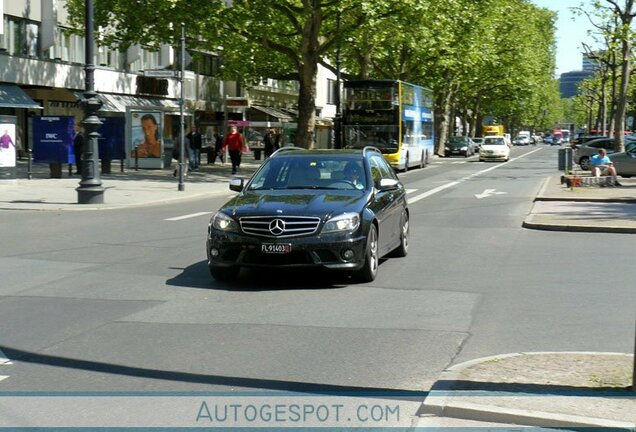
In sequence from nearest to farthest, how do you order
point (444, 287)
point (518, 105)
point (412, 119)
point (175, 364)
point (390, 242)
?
point (175, 364)
point (444, 287)
point (390, 242)
point (412, 119)
point (518, 105)

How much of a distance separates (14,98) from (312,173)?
33.5 meters

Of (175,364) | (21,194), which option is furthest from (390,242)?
(21,194)

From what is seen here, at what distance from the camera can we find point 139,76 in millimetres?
54625

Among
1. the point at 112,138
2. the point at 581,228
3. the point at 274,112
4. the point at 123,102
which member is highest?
the point at 123,102

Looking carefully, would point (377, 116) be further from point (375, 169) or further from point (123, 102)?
point (375, 169)

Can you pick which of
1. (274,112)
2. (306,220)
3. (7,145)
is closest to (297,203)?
(306,220)

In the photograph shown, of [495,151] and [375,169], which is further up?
[375,169]

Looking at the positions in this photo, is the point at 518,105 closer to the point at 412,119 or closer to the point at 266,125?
the point at 266,125

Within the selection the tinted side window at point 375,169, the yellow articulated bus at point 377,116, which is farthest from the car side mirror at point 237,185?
the yellow articulated bus at point 377,116

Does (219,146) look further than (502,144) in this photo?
No

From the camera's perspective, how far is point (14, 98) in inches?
1678

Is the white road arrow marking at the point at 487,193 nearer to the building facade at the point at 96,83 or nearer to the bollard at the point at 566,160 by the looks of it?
the bollard at the point at 566,160

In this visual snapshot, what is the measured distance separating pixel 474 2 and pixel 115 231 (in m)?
38.3

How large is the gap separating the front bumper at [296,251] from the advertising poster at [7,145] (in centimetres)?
1884
